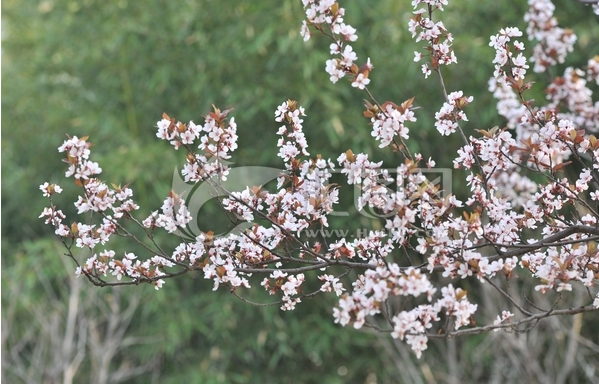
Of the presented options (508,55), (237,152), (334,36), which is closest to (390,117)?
(334,36)

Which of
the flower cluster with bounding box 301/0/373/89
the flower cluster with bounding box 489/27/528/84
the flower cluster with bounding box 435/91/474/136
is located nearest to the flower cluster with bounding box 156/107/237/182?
the flower cluster with bounding box 301/0/373/89

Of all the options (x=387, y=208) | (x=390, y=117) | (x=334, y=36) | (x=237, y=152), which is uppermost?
(x=237, y=152)

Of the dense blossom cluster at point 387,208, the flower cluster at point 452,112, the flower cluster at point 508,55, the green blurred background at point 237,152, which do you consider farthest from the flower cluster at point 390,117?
the green blurred background at point 237,152

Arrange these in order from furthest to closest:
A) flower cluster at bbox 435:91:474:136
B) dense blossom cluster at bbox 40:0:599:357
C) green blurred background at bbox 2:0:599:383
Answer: green blurred background at bbox 2:0:599:383 → flower cluster at bbox 435:91:474:136 → dense blossom cluster at bbox 40:0:599:357

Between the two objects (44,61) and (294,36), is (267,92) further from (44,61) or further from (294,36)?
(44,61)

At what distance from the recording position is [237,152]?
143 inches

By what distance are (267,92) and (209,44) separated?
0.47 m

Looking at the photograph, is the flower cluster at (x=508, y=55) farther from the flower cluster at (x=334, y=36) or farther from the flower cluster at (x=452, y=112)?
the flower cluster at (x=334, y=36)

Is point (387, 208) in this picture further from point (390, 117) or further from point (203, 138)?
point (203, 138)

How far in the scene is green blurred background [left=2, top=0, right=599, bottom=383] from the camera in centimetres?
343

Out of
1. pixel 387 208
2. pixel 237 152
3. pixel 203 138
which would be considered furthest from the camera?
pixel 237 152

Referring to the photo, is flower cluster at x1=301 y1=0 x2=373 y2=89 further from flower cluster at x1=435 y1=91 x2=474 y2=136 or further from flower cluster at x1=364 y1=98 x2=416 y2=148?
flower cluster at x1=435 y1=91 x2=474 y2=136

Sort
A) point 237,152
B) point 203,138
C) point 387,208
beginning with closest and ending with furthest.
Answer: point 387,208 < point 203,138 < point 237,152

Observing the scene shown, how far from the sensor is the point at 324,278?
1.37 meters
